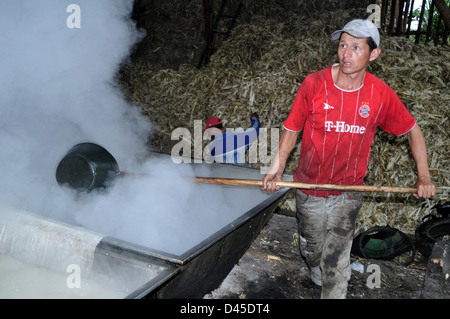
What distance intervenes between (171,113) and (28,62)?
4212 mm

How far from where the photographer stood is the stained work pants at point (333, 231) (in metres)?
3.25

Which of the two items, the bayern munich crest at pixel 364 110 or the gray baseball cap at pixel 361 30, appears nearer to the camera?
the gray baseball cap at pixel 361 30

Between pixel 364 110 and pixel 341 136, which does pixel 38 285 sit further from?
pixel 364 110

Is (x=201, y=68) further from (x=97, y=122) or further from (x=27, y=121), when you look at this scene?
(x=27, y=121)

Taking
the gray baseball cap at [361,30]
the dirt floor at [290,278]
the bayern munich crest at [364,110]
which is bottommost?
the dirt floor at [290,278]

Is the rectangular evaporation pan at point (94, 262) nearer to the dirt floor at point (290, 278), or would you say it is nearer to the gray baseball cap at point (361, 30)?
the dirt floor at point (290, 278)

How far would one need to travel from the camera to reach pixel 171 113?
8.26 m

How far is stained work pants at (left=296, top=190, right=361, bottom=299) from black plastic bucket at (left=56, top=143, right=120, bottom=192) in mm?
2084

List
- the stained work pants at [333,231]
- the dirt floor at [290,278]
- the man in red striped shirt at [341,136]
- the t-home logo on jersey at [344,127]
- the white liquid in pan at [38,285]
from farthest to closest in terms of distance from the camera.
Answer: the dirt floor at [290,278], the stained work pants at [333,231], the t-home logo on jersey at [344,127], the man in red striped shirt at [341,136], the white liquid in pan at [38,285]

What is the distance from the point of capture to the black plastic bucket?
336 centimetres

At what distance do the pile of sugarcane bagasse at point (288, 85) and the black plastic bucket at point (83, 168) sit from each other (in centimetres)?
384

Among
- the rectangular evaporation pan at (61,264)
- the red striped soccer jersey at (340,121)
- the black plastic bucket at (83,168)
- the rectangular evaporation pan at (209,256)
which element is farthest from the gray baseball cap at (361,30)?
the black plastic bucket at (83,168)

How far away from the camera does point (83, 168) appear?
335cm
